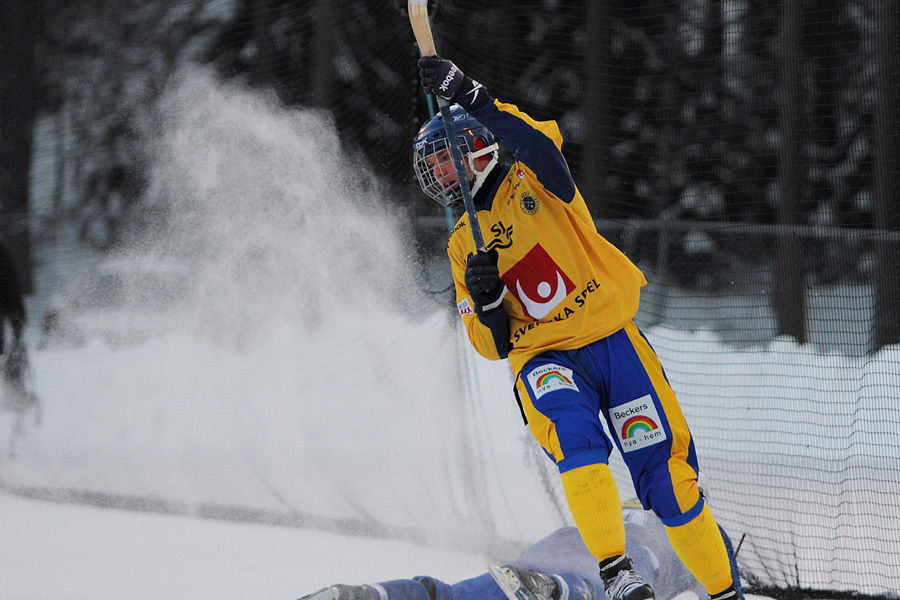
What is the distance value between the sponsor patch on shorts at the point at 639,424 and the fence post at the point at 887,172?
2042mm

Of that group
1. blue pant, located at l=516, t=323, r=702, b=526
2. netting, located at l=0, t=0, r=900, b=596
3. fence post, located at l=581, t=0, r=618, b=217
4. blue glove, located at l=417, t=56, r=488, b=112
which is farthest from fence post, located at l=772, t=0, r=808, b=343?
blue glove, located at l=417, t=56, r=488, b=112

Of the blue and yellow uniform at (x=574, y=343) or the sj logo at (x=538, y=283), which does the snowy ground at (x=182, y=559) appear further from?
the sj logo at (x=538, y=283)

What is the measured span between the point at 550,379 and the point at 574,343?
0.13 metres

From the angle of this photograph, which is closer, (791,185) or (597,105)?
(597,105)

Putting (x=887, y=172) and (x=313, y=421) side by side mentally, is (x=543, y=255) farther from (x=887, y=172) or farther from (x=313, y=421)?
(x=887, y=172)

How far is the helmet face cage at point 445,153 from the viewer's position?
8.14 ft

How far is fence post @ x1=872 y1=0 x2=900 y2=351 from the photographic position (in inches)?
164

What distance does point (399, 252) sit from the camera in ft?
17.0

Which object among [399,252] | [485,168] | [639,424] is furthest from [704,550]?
[399,252]

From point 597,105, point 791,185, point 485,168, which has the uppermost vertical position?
point 485,168

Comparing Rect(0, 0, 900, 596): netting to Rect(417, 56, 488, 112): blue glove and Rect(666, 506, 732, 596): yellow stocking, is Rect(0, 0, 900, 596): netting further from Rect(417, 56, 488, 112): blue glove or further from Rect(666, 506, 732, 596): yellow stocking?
Rect(417, 56, 488, 112): blue glove

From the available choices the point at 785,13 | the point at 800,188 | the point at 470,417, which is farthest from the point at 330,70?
the point at 800,188

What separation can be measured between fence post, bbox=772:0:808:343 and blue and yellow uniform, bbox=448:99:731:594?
2.46m

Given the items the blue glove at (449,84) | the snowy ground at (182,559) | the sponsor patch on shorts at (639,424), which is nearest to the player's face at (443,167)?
the blue glove at (449,84)
